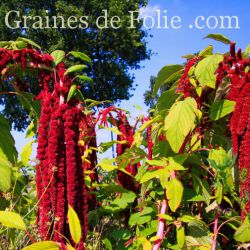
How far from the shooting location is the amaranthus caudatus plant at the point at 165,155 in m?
1.89

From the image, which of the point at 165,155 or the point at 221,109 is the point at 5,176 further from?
the point at 221,109

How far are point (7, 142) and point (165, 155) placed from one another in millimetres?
702

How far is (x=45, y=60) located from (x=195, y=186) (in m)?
0.84

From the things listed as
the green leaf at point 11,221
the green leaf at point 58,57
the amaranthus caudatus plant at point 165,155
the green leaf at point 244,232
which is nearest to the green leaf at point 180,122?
the amaranthus caudatus plant at point 165,155

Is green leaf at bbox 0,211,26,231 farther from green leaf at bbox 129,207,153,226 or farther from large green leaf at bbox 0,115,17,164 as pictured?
green leaf at bbox 129,207,153,226

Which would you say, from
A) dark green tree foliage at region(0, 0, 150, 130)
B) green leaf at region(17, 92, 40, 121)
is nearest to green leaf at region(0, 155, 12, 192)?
green leaf at region(17, 92, 40, 121)

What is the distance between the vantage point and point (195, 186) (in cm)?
222

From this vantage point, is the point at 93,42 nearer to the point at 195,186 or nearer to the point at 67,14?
the point at 67,14

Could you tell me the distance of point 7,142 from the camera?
2217 mm

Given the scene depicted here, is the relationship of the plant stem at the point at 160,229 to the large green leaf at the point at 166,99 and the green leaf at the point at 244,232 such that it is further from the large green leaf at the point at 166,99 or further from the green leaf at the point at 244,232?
the large green leaf at the point at 166,99

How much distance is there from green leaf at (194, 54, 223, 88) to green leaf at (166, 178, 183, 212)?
41 centimetres

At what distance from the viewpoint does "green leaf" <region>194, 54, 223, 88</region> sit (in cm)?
200

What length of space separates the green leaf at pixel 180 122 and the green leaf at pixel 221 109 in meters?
0.14

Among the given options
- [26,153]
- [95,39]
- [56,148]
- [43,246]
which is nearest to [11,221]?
[43,246]
